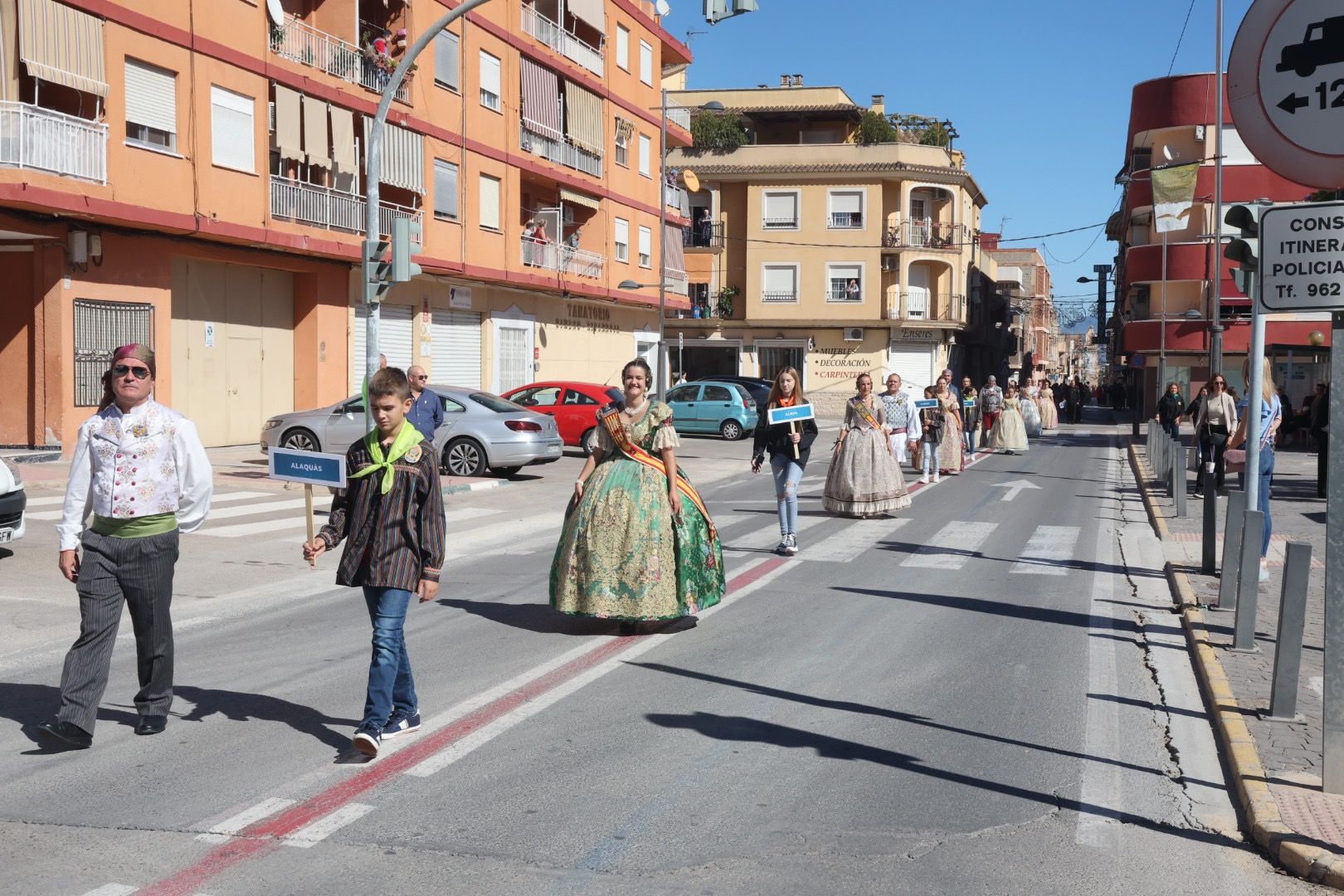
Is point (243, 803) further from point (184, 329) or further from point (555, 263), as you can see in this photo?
point (555, 263)

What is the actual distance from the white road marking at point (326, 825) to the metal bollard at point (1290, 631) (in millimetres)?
4263

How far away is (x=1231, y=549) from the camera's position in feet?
30.3

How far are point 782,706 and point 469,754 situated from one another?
1713mm

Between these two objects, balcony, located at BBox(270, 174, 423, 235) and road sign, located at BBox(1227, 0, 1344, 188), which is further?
balcony, located at BBox(270, 174, 423, 235)

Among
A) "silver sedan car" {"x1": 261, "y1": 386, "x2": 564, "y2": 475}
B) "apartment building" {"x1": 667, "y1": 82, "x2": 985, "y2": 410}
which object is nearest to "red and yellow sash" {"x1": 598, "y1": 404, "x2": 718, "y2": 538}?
"silver sedan car" {"x1": 261, "y1": 386, "x2": 564, "y2": 475}

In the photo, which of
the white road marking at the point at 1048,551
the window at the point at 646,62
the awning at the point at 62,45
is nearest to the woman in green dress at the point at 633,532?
the white road marking at the point at 1048,551

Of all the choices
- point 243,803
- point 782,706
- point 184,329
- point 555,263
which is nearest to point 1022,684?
point 782,706

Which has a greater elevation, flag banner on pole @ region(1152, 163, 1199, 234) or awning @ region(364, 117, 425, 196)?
flag banner on pole @ region(1152, 163, 1199, 234)

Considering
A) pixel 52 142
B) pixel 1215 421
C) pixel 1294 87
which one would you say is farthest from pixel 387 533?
pixel 1215 421

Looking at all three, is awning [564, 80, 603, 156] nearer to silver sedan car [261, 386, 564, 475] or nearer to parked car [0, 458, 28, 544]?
silver sedan car [261, 386, 564, 475]

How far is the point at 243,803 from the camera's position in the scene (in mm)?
5004

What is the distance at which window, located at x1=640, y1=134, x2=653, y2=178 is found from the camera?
1688 inches

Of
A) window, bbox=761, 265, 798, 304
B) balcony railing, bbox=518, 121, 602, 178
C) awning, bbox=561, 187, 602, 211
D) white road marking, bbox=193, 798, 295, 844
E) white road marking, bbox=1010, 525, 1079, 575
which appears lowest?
white road marking, bbox=1010, 525, 1079, 575

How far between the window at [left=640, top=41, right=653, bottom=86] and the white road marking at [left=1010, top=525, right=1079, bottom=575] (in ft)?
99.1
